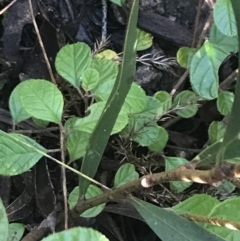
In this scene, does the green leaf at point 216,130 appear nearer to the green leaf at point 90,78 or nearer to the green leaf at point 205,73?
the green leaf at point 205,73

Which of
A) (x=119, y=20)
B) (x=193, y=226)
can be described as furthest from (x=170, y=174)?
(x=119, y=20)

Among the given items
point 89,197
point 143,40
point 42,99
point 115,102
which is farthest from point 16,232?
point 143,40

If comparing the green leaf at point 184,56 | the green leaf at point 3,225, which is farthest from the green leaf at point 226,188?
the green leaf at point 3,225

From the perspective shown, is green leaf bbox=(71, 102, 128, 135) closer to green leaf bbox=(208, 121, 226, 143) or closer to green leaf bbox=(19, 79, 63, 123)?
green leaf bbox=(19, 79, 63, 123)

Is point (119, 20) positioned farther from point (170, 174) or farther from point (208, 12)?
point (170, 174)

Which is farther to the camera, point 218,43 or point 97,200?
point 218,43

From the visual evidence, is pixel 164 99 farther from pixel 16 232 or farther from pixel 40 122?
pixel 16 232
